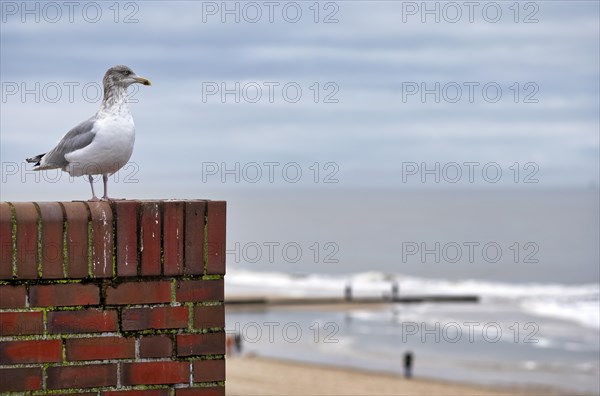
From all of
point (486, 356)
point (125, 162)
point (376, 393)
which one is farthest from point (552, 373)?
point (125, 162)

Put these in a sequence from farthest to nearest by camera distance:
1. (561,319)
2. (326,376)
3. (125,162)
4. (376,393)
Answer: (561,319), (326,376), (376,393), (125,162)

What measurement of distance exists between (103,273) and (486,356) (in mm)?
34580

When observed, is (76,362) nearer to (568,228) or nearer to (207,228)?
(207,228)

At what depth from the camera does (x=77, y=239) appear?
3.64 m

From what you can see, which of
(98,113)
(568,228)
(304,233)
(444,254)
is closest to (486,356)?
(98,113)

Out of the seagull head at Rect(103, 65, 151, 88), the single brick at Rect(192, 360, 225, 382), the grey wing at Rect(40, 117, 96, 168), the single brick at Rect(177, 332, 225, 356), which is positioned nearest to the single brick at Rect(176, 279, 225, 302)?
the single brick at Rect(177, 332, 225, 356)

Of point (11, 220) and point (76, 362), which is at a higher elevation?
point (11, 220)

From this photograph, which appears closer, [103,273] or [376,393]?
[103,273]

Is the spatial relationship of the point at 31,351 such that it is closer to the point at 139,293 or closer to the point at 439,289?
the point at 139,293

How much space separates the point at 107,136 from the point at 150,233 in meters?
1.92

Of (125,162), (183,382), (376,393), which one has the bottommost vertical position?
(376,393)

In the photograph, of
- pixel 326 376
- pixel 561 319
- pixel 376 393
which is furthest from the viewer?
pixel 561 319

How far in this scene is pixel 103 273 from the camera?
3.72 metres

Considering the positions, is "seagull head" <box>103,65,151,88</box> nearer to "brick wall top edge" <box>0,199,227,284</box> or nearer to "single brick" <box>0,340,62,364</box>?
"brick wall top edge" <box>0,199,227,284</box>
